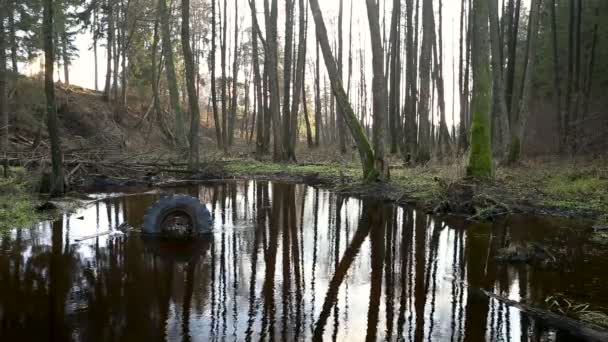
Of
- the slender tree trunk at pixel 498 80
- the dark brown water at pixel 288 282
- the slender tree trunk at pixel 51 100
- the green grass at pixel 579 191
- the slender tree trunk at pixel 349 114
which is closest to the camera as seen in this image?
the dark brown water at pixel 288 282

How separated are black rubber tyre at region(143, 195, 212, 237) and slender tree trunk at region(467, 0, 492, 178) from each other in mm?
7824

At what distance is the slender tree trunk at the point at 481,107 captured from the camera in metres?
13.1

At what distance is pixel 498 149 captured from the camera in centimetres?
2239

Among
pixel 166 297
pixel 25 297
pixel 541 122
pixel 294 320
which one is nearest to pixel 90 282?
pixel 25 297

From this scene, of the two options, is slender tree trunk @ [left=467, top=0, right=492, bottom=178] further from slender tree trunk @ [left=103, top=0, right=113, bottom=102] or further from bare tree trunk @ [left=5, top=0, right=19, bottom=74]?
bare tree trunk @ [left=5, top=0, right=19, bottom=74]

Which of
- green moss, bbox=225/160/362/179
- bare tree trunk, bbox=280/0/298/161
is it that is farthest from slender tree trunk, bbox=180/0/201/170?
bare tree trunk, bbox=280/0/298/161

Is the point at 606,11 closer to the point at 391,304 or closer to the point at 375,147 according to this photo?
the point at 375,147

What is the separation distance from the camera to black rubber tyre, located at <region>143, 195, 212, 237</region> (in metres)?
8.52

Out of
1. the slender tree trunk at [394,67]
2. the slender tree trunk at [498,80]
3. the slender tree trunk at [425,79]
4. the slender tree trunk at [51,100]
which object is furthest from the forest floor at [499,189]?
the slender tree trunk at [51,100]

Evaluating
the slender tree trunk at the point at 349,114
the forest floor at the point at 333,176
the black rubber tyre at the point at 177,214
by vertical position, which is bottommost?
the black rubber tyre at the point at 177,214

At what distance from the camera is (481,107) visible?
1334 centimetres

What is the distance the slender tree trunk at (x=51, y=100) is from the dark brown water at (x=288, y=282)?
9.71 feet

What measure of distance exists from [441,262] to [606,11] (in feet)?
73.6

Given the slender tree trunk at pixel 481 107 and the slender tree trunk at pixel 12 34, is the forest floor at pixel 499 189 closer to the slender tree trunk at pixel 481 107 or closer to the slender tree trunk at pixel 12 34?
the slender tree trunk at pixel 481 107
